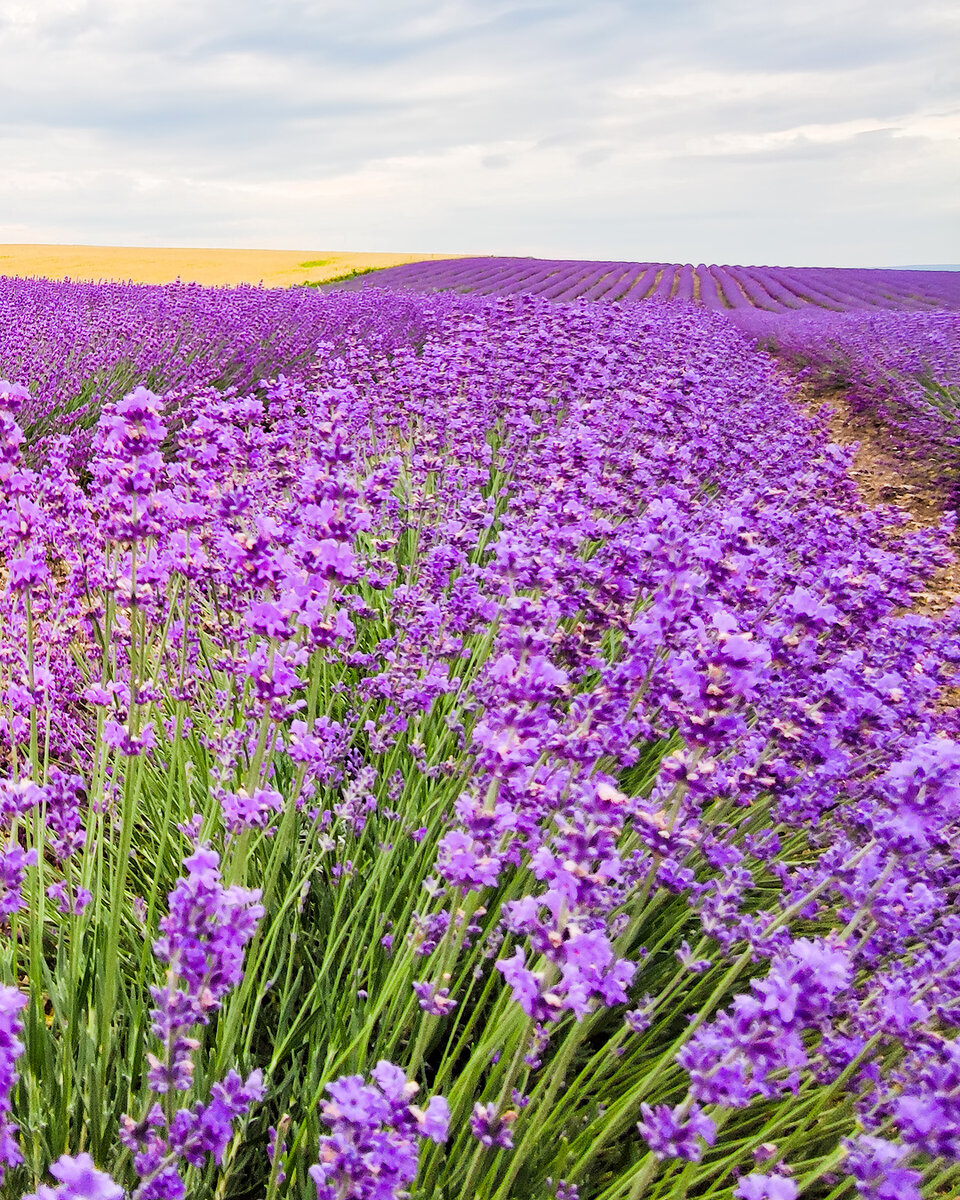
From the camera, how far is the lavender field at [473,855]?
1062mm

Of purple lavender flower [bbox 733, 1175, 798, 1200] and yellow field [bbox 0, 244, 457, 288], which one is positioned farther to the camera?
yellow field [bbox 0, 244, 457, 288]

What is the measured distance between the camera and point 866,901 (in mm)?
1400

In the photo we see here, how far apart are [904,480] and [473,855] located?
873 cm

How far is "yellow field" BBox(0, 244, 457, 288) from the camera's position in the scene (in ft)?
90.2

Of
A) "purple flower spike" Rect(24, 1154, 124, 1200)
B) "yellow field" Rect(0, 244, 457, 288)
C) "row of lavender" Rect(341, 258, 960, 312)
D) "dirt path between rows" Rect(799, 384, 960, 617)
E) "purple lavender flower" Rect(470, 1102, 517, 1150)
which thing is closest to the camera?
"purple flower spike" Rect(24, 1154, 124, 1200)

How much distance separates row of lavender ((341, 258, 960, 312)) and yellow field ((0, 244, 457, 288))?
4.25 m

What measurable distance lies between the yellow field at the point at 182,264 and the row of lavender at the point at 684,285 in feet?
13.9

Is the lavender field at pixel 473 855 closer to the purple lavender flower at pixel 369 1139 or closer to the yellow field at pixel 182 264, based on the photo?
the purple lavender flower at pixel 369 1139

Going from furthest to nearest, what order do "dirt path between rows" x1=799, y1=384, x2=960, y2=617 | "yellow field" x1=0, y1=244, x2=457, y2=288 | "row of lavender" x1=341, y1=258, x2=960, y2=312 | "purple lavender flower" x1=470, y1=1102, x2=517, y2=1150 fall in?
"yellow field" x1=0, y1=244, x2=457, y2=288
"row of lavender" x1=341, y1=258, x2=960, y2=312
"dirt path between rows" x1=799, y1=384, x2=960, y2=617
"purple lavender flower" x1=470, y1=1102, x2=517, y2=1150

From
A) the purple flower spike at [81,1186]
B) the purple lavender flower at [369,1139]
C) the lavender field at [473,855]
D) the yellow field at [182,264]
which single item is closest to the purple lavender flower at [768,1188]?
the lavender field at [473,855]

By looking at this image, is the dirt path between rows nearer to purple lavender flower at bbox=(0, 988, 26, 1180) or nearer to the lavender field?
the lavender field

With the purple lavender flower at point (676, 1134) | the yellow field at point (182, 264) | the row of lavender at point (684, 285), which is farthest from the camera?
the yellow field at point (182, 264)

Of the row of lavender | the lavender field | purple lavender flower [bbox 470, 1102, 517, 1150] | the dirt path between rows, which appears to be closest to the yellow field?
the row of lavender

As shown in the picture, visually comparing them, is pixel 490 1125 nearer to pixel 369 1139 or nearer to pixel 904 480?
pixel 369 1139
